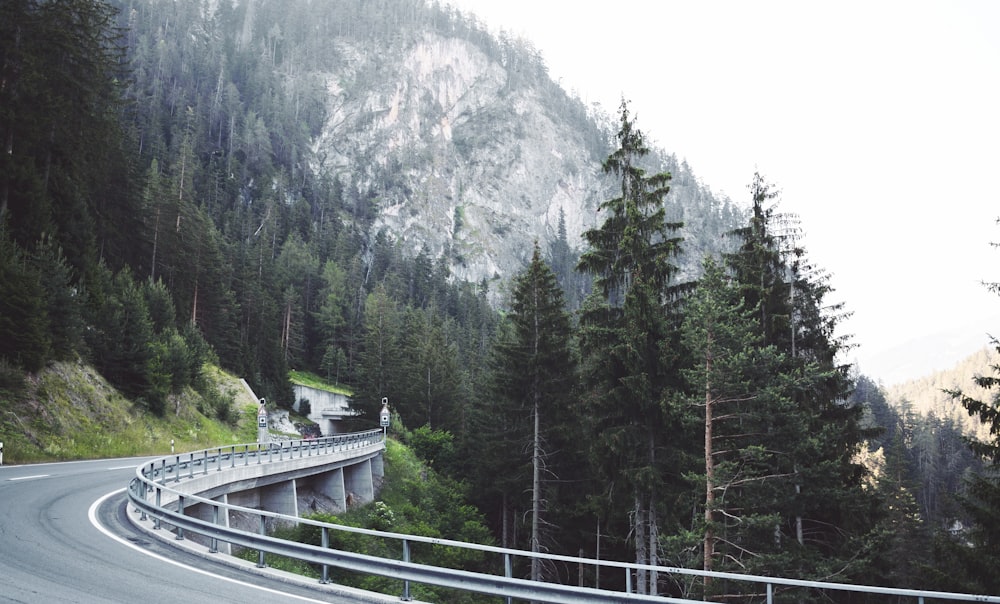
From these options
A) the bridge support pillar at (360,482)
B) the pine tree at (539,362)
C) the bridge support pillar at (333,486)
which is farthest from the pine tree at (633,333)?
the bridge support pillar at (360,482)

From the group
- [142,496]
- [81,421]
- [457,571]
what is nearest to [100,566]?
[142,496]

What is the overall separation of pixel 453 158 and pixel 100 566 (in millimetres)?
175453

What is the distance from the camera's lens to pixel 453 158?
177750 mm

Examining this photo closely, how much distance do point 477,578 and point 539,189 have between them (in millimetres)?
183700

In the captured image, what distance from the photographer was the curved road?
745 cm

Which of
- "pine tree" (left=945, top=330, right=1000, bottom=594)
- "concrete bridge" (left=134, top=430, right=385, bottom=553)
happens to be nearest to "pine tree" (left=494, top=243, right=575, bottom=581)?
"concrete bridge" (left=134, top=430, right=385, bottom=553)

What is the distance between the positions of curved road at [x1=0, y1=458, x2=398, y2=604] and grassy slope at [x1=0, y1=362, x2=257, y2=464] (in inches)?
412

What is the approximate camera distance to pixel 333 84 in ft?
590

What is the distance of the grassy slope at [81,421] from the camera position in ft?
74.5

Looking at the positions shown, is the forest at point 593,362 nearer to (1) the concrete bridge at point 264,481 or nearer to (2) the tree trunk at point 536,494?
(2) the tree trunk at point 536,494

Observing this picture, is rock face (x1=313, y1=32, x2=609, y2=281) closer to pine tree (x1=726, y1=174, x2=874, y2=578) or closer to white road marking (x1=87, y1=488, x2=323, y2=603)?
pine tree (x1=726, y1=174, x2=874, y2=578)

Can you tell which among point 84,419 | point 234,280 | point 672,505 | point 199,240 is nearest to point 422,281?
point 234,280

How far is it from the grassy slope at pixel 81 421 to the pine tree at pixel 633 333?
70.3 feet

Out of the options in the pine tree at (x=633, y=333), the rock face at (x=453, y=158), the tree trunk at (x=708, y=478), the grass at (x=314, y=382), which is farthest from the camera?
the rock face at (x=453, y=158)
